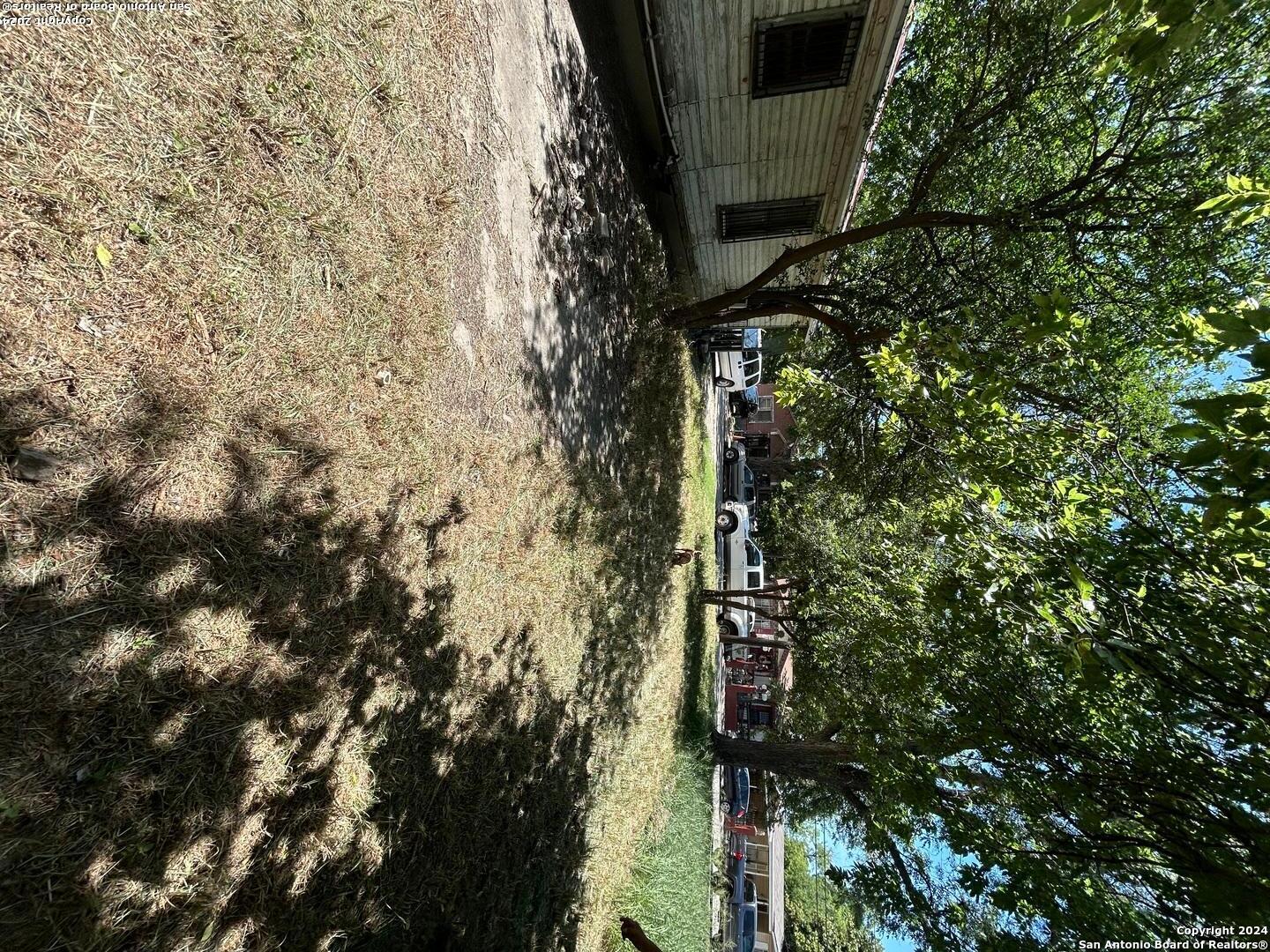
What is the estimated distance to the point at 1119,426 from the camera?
17.6ft

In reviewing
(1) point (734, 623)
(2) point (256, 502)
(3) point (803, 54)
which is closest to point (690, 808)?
(1) point (734, 623)

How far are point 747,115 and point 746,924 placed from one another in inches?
755

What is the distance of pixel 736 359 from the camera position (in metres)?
17.6

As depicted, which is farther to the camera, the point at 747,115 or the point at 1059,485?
the point at 747,115

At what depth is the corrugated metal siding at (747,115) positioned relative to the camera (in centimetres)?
668

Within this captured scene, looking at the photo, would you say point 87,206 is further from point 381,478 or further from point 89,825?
point 89,825

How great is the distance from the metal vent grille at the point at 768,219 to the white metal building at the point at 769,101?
2 cm

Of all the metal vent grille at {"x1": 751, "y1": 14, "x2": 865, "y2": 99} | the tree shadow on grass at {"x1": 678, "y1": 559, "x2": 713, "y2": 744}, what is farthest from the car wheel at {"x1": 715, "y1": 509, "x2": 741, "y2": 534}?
the metal vent grille at {"x1": 751, "y1": 14, "x2": 865, "y2": 99}

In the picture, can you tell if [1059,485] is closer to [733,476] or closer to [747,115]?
[747,115]

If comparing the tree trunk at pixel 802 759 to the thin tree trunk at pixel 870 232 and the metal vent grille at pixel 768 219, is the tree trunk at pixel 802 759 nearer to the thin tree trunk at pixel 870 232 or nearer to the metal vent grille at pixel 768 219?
the thin tree trunk at pixel 870 232

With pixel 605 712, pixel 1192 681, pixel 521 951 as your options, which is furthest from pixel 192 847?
pixel 1192 681

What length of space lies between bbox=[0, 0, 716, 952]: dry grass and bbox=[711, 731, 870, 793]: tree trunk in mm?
6799

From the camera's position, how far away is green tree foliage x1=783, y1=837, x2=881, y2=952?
12.1 metres

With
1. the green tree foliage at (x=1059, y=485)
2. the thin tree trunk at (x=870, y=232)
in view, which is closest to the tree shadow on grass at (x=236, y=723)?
the green tree foliage at (x=1059, y=485)
